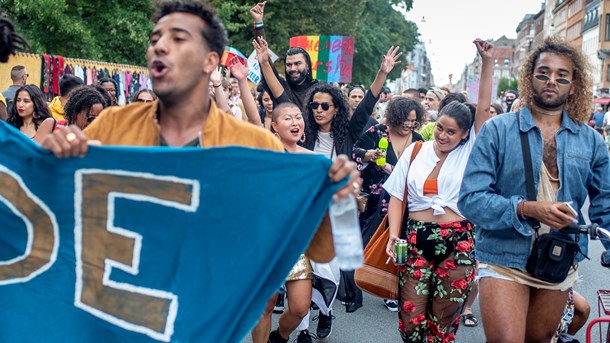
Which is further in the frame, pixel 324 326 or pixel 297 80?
pixel 297 80

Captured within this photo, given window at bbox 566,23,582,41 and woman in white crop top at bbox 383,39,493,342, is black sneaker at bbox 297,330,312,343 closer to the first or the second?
woman in white crop top at bbox 383,39,493,342

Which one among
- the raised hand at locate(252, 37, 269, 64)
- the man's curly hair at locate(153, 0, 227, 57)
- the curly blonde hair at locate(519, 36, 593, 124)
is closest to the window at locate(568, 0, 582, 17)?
the raised hand at locate(252, 37, 269, 64)

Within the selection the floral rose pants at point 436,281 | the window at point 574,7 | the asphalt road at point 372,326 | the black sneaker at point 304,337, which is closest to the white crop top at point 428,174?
the floral rose pants at point 436,281


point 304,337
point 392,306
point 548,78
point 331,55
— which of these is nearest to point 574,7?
point 331,55

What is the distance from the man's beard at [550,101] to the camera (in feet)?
14.1

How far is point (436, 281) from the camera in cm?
527

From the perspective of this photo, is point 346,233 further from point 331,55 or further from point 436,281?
point 331,55

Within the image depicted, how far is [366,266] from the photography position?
220 inches

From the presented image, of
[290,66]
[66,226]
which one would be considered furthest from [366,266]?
[66,226]

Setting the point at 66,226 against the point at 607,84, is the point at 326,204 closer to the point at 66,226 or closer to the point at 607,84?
the point at 66,226

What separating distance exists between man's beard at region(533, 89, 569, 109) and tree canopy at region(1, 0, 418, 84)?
16372mm

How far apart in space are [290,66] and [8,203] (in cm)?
428

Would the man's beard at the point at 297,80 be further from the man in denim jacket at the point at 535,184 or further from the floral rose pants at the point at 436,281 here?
the man in denim jacket at the point at 535,184

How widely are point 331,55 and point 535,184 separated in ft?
33.4
